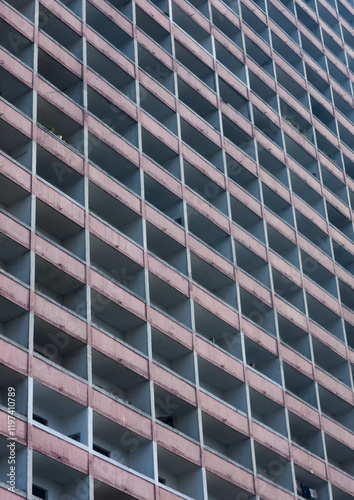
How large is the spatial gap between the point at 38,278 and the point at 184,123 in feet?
59.3

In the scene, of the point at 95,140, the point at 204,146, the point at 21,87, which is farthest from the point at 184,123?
the point at 21,87

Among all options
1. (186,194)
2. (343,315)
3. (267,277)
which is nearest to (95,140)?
(186,194)

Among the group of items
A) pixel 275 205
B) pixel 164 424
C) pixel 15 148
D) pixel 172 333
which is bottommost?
pixel 164 424

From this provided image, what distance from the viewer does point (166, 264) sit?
180ft

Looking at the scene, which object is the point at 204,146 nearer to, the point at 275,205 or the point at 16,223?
the point at 275,205

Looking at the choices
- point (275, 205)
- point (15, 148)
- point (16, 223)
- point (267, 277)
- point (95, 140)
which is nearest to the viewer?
point (16, 223)

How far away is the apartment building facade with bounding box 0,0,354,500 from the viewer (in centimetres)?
4578

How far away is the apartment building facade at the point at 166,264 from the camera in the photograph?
45.8 m

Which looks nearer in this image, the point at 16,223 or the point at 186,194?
the point at 16,223

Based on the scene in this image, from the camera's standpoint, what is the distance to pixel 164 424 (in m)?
49.2

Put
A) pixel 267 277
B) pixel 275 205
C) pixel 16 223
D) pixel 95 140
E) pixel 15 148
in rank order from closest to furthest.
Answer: pixel 16 223, pixel 15 148, pixel 95 140, pixel 267 277, pixel 275 205

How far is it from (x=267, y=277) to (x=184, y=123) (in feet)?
33.9

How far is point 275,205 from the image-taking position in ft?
229

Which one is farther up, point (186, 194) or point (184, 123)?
point (184, 123)
